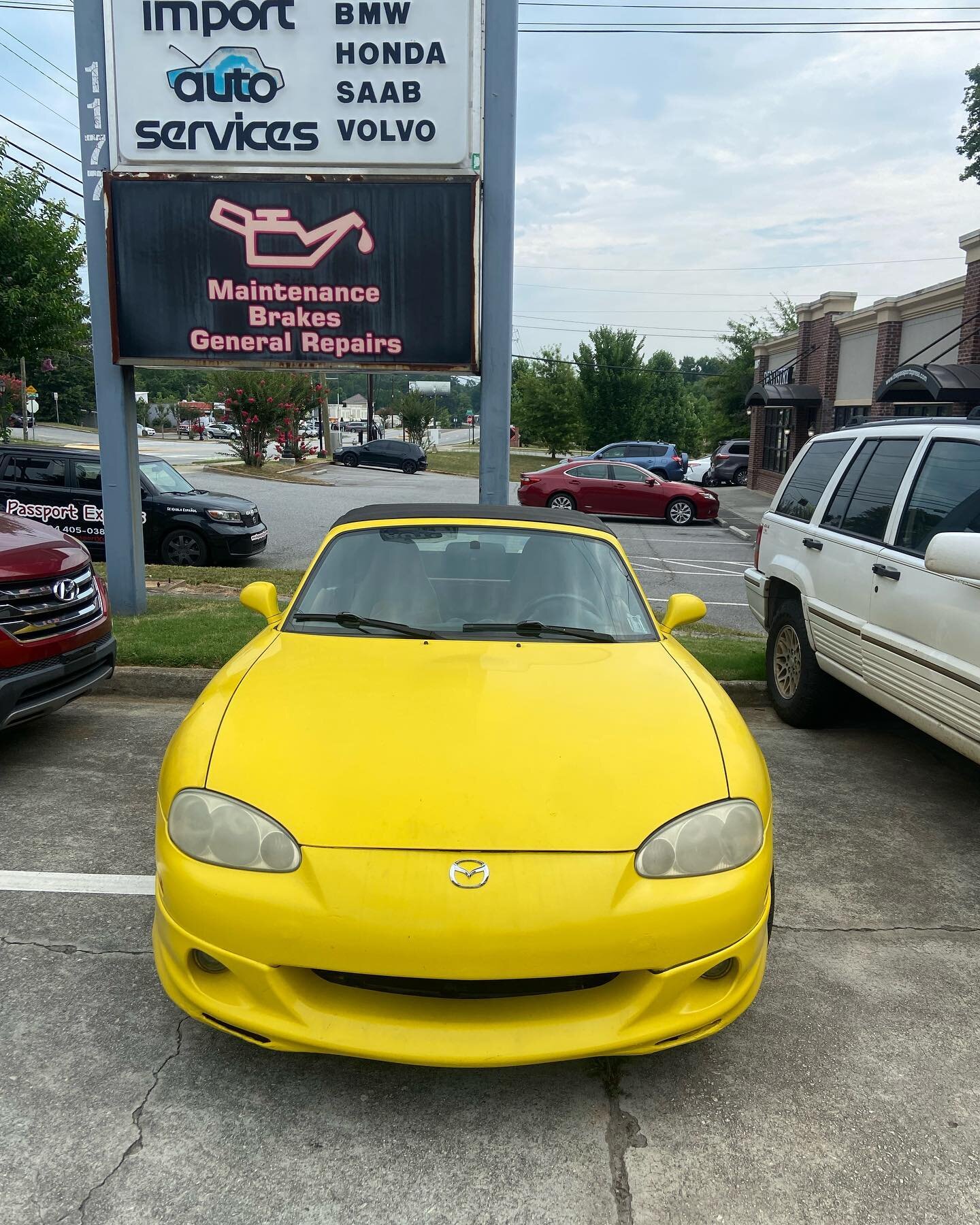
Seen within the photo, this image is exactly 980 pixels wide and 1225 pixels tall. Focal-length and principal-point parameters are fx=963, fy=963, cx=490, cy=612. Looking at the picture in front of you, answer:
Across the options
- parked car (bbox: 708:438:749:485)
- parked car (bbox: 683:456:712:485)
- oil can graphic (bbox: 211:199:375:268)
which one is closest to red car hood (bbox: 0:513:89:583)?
oil can graphic (bbox: 211:199:375:268)

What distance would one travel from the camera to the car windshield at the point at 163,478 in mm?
12891

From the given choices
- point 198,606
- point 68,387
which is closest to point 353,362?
point 198,606

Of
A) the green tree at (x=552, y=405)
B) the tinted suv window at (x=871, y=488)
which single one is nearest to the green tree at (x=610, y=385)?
the green tree at (x=552, y=405)

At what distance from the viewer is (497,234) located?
758 centimetres

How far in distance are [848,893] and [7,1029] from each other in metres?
3.15

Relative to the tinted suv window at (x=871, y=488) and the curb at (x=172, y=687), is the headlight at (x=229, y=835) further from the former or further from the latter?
the curb at (x=172, y=687)

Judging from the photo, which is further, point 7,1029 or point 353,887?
point 7,1029

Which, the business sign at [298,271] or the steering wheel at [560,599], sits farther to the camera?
the business sign at [298,271]

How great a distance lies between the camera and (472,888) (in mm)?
2430

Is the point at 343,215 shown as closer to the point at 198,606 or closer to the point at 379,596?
the point at 198,606

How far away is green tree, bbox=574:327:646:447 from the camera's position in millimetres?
51375

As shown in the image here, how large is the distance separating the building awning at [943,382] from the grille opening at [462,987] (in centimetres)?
1599

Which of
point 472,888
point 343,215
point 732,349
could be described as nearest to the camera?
point 472,888

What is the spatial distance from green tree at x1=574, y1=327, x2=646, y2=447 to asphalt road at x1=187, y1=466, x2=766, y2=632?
16.3m
